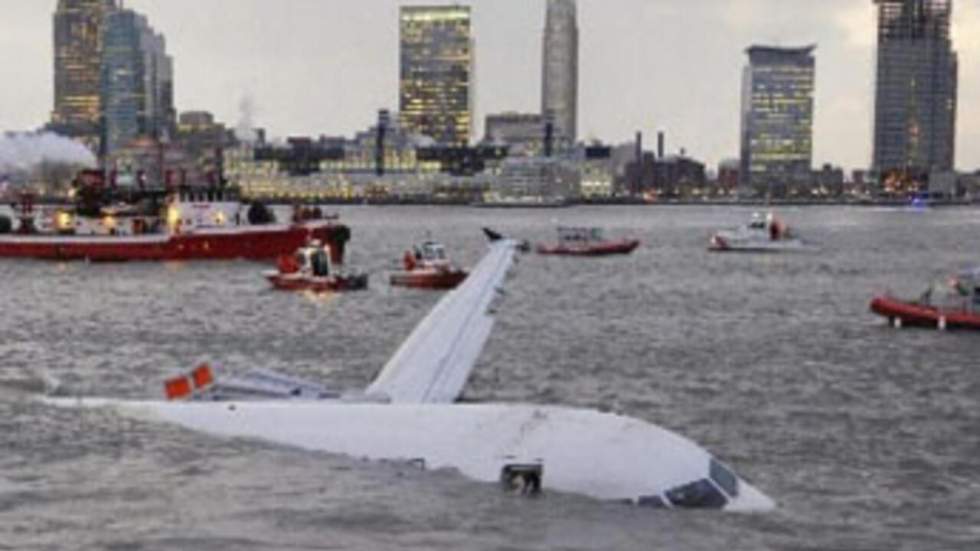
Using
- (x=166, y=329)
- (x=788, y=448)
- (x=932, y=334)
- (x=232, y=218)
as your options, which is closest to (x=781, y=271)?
(x=232, y=218)

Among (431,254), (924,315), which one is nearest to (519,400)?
(924,315)

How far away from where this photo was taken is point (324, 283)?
10681cm

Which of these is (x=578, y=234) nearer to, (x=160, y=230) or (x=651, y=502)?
(x=160, y=230)

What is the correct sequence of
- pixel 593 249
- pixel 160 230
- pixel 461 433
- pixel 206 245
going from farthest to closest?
1. pixel 593 249
2. pixel 160 230
3. pixel 206 245
4. pixel 461 433

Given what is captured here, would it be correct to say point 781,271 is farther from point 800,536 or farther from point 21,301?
point 800,536

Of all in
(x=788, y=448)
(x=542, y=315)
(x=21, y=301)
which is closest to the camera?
(x=788, y=448)

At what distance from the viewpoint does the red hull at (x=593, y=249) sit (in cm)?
17950

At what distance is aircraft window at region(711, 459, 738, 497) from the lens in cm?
2831

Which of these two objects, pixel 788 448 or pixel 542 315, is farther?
pixel 542 315

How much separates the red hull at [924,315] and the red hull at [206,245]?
7467 cm

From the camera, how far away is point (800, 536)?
30.5 m

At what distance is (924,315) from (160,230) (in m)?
97.8

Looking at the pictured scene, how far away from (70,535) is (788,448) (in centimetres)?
2158

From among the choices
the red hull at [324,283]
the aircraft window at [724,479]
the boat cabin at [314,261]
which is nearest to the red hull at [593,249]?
the boat cabin at [314,261]
